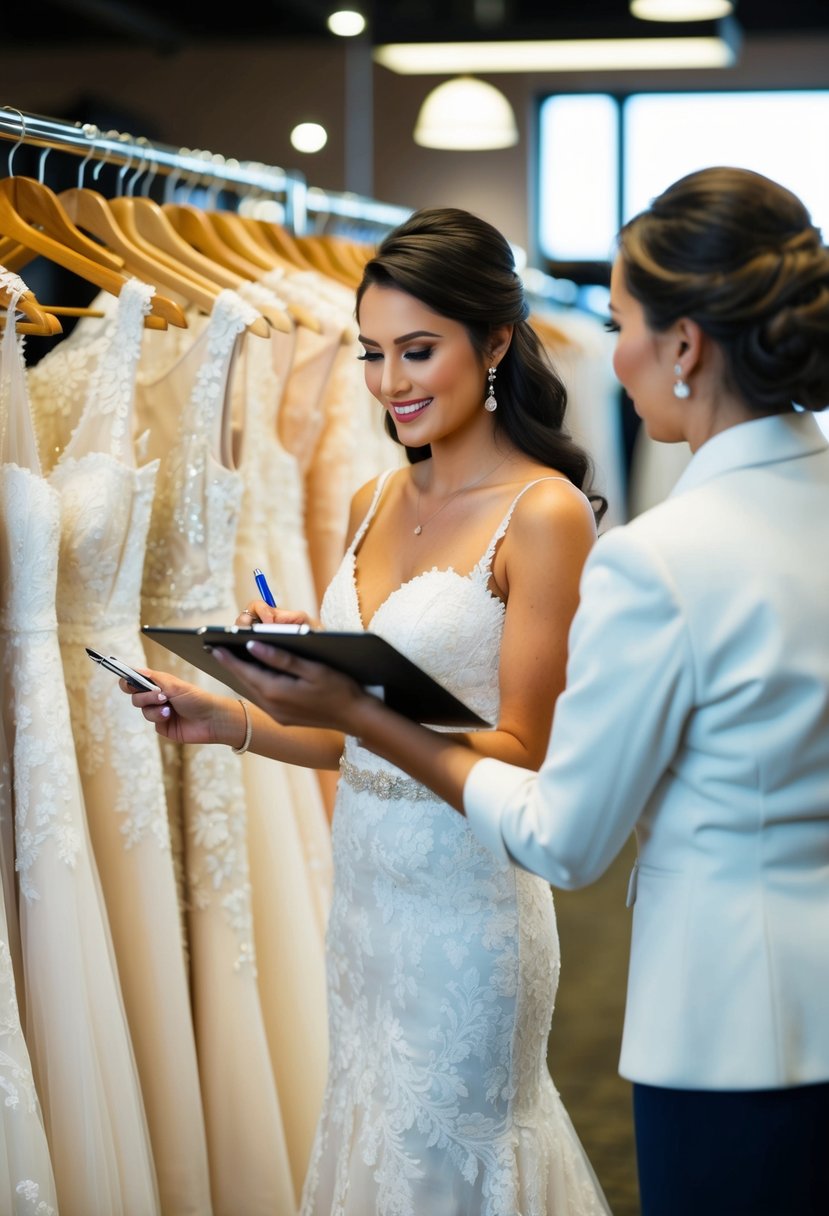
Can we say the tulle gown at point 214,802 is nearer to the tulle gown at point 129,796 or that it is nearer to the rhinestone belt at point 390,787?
the tulle gown at point 129,796

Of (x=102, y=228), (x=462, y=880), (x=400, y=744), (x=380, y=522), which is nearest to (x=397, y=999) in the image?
(x=462, y=880)

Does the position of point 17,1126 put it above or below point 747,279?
below

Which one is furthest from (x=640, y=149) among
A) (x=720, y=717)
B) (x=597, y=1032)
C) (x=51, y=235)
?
(x=720, y=717)

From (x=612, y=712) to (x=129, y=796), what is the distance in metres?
1.20

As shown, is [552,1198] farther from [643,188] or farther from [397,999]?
[643,188]

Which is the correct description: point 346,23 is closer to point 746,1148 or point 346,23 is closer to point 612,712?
point 612,712

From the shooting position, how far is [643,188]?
7547 mm

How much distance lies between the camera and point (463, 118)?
5852 mm

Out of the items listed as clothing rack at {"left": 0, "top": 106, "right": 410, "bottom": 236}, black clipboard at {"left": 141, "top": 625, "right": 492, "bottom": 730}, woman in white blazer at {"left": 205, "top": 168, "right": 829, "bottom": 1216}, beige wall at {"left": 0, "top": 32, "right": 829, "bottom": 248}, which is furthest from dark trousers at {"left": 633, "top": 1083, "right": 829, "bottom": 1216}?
beige wall at {"left": 0, "top": 32, "right": 829, "bottom": 248}

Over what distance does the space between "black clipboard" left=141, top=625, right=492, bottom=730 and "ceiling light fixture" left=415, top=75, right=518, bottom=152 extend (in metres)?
4.68

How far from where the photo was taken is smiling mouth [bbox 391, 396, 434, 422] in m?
1.95

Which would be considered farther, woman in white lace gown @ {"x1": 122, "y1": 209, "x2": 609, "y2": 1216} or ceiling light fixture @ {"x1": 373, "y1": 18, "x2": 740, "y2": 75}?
ceiling light fixture @ {"x1": 373, "y1": 18, "x2": 740, "y2": 75}

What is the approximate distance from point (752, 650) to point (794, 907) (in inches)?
9.9

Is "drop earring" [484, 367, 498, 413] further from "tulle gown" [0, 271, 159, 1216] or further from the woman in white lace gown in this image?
"tulle gown" [0, 271, 159, 1216]
